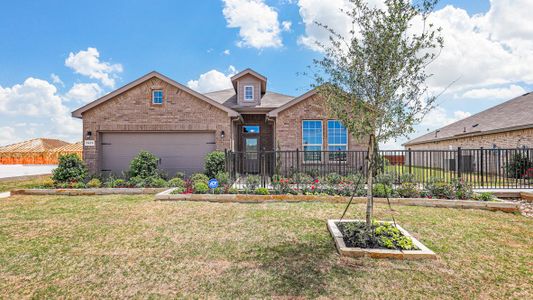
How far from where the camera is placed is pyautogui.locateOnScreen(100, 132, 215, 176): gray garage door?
41.6 ft

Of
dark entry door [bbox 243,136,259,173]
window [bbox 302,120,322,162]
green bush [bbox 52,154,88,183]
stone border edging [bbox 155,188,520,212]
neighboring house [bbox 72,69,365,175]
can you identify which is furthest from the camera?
dark entry door [bbox 243,136,259,173]

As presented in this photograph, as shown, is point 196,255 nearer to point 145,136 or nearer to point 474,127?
point 145,136

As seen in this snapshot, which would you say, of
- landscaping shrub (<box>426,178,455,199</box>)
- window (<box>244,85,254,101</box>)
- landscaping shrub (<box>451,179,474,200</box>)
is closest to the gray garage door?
window (<box>244,85,254,101</box>)

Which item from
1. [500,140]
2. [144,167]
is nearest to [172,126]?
[144,167]

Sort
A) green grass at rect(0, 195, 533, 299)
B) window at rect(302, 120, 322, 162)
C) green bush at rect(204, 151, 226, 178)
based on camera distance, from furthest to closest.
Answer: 1. window at rect(302, 120, 322, 162)
2. green bush at rect(204, 151, 226, 178)
3. green grass at rect(0, 195, 533, 299)

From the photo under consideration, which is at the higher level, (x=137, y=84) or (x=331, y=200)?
(x=137, y=84)

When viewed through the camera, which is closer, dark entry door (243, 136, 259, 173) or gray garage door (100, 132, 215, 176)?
gray garage door (100, 132, 215, 176)

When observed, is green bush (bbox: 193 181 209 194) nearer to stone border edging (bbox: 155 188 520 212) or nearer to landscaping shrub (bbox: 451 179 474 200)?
stone border edging (bbox: 155 188 520 212)

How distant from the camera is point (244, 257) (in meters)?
4.10

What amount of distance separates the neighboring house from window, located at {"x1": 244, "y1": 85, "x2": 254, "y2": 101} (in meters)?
2.72

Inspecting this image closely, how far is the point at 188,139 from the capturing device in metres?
12.8

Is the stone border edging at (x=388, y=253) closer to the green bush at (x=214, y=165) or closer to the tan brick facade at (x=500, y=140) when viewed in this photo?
the green bush at (x=214, y=165)

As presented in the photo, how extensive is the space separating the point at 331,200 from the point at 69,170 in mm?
10710

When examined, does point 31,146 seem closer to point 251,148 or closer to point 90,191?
point 90,191
